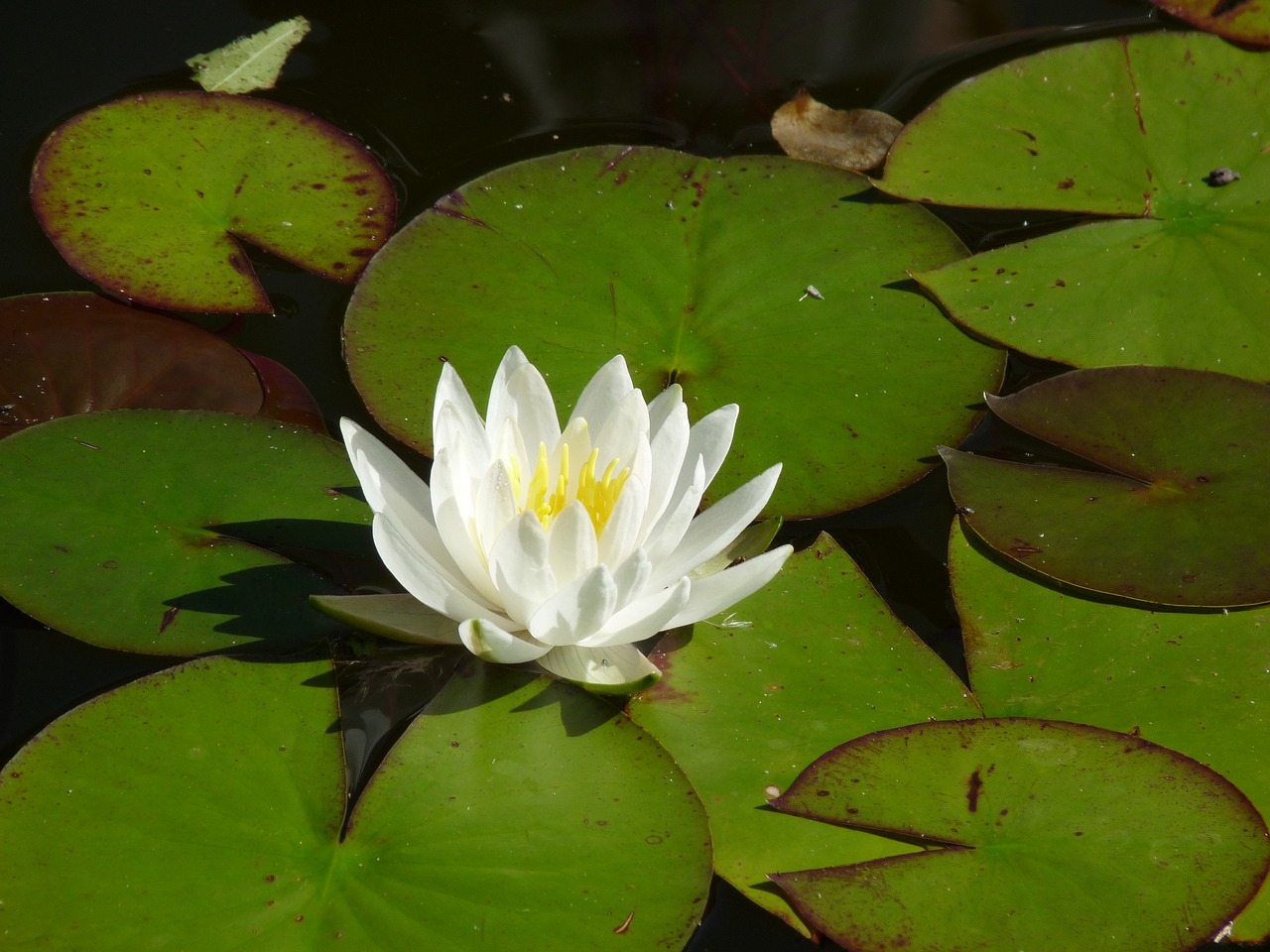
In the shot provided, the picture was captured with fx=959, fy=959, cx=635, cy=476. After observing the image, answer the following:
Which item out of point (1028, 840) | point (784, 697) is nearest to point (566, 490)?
point (784, 697)

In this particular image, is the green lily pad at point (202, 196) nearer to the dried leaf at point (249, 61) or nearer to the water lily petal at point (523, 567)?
the dried leaf at point (249, 61)

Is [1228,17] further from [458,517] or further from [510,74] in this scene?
[458,517]

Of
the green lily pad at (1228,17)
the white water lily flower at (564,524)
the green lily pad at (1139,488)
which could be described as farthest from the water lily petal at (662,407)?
the green lily pad at (1228,17)

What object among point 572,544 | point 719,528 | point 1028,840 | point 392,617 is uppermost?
point 572,544

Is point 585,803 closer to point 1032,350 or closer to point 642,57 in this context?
point 1032,350

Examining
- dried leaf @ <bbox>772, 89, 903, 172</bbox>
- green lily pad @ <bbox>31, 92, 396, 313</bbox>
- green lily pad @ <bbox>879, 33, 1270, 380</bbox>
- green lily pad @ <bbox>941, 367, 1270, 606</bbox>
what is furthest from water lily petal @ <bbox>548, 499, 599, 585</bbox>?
dried leaf @ <bbox>772, 89, 903, 172</bbox>

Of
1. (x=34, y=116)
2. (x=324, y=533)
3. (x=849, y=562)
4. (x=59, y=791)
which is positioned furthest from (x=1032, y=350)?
(x=34, y=116)
